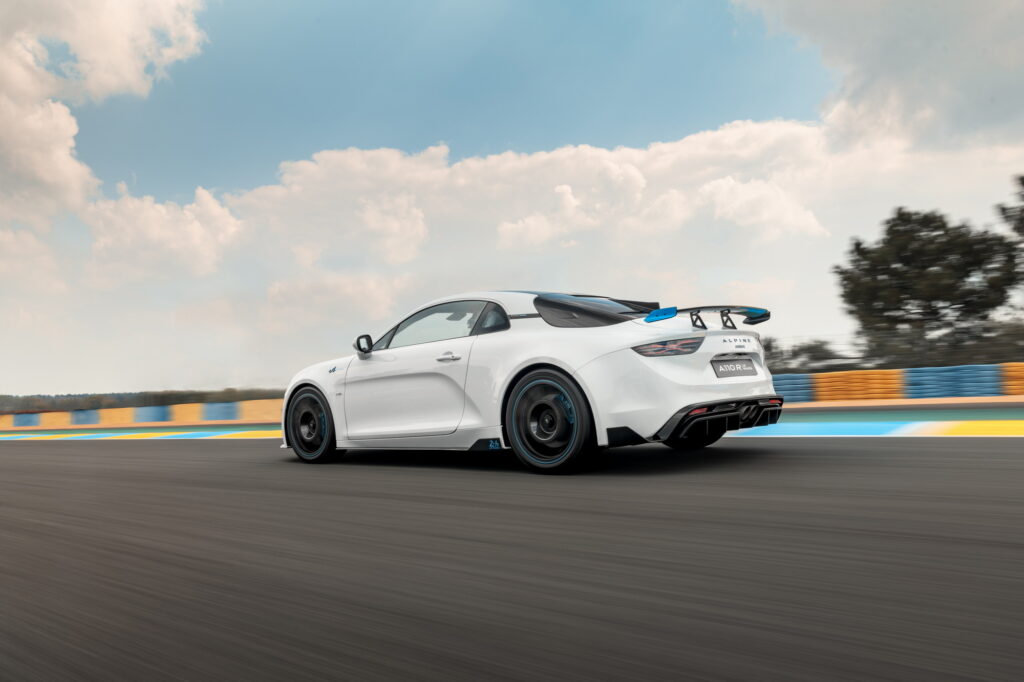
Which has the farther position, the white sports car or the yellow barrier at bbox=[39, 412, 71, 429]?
the yellow barrier at bbox=[39, 412, 71, 429]

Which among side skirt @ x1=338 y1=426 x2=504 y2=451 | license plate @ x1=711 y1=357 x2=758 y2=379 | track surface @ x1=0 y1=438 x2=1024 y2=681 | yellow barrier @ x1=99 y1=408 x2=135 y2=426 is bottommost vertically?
track surface @ x1=0 y1=438 x2=1024 y2=681

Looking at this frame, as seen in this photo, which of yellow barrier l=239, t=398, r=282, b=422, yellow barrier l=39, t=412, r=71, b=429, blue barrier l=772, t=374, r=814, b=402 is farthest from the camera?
yellow barrier l=39, t=412, r=71, b=429

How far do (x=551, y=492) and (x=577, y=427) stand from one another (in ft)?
2.05

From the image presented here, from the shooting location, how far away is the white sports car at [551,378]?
5426 millimetres

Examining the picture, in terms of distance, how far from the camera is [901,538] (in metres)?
3.45

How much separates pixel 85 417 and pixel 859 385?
22.1m

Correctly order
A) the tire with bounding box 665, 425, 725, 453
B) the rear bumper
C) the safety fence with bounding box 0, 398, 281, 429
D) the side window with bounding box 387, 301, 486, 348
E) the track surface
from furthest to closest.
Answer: the safety fence with bounding box 0, 398, 281, 429 < the tire with bounding box 665, 425, 725, 453 < the side window with bounding box 387, 301, 486, 348 < the rear bumper < the track surface

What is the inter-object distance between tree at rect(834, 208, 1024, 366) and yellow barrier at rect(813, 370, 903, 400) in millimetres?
12319

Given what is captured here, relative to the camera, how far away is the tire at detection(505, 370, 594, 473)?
554 cm

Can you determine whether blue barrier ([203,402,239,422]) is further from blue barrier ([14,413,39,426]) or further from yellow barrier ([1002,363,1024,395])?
yellow barrier ([1002,363,1024,395])

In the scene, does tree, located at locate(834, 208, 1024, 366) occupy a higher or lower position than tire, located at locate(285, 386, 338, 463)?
higher

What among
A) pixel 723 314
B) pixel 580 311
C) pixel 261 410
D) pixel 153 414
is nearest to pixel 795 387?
pixel 723 314

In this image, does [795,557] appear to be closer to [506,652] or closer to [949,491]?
[506,652]

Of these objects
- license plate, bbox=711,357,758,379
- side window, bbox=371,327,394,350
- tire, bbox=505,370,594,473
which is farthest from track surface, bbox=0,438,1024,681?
side window, bbox=371,327,394,350
